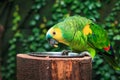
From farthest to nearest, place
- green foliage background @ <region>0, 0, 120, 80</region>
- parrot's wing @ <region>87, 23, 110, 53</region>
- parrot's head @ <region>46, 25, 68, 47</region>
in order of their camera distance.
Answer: green foliage background @ <region>0, 0, 120, 80</region> < parrot's wing @ <region>87, 23, 110, 53</region> < parrot's head @ <region>46, 25, 68, 47</region>

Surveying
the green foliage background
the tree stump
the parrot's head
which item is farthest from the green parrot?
the green foliage background

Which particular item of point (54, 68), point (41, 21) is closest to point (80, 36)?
point (54, 68)

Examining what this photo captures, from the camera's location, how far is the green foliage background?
13.6 feet

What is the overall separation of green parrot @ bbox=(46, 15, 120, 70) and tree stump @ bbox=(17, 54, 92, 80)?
251 millimetres

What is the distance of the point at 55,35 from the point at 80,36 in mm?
305

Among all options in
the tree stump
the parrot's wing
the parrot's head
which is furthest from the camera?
the parrot's wing

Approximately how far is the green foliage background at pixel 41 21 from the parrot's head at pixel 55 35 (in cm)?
176

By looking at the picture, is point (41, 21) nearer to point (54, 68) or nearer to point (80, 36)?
point (80, 36)

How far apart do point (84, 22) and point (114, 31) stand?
1.56 metres

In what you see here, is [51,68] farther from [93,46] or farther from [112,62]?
[112,62]

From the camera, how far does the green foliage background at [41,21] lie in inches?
163

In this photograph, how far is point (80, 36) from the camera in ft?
8.45

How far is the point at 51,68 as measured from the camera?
2090mm

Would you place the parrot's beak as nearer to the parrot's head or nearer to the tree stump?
the parrot's head
